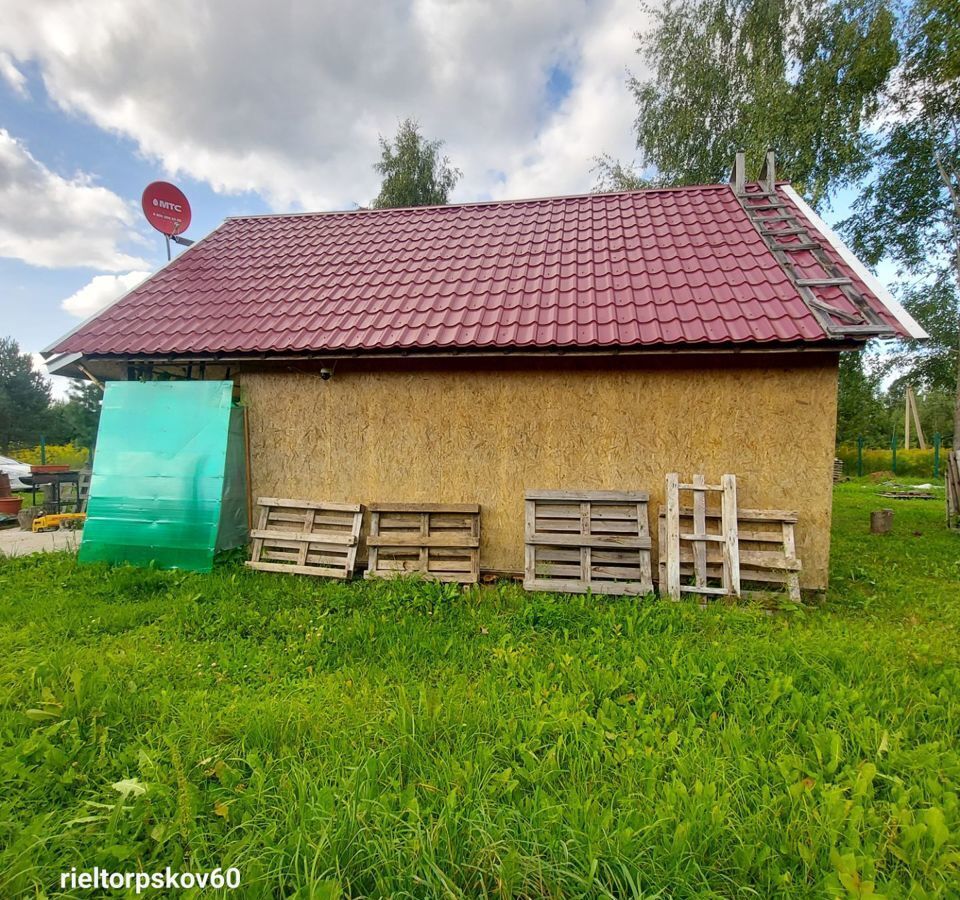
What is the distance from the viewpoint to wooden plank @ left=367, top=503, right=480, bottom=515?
5.10 m

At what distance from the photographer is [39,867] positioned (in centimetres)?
168

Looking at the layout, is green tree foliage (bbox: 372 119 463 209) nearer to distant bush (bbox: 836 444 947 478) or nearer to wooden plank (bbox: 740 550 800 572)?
wooden plank (bbox: 740 550 800 572)

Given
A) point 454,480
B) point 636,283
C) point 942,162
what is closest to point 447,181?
point 942,162

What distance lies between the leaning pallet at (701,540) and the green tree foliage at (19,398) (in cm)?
4378

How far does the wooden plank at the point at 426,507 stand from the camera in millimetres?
5102

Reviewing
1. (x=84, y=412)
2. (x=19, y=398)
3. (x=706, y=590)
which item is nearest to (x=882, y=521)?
(x=706, y=590)

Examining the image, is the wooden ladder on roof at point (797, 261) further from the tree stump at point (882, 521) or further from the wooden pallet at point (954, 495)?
the wooden pallet at point (954, 495)

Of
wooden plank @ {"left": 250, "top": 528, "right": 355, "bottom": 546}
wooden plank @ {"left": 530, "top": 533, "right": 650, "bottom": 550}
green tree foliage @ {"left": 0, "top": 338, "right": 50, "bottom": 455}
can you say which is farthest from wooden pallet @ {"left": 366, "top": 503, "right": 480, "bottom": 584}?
green tree foliage @ {"left": 0, "top": 338, "right": 50, "bottom": 455}

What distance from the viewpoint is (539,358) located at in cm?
500

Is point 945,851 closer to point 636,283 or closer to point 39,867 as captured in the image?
point 39,867

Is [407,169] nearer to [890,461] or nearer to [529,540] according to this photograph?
[529,540]

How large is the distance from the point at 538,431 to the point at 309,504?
282 centimetres

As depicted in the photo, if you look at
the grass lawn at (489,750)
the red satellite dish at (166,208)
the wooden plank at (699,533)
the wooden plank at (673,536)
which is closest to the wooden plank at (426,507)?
the grass lawn at (489,750)

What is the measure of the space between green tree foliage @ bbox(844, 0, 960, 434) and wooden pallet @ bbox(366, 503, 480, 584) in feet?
40.3
